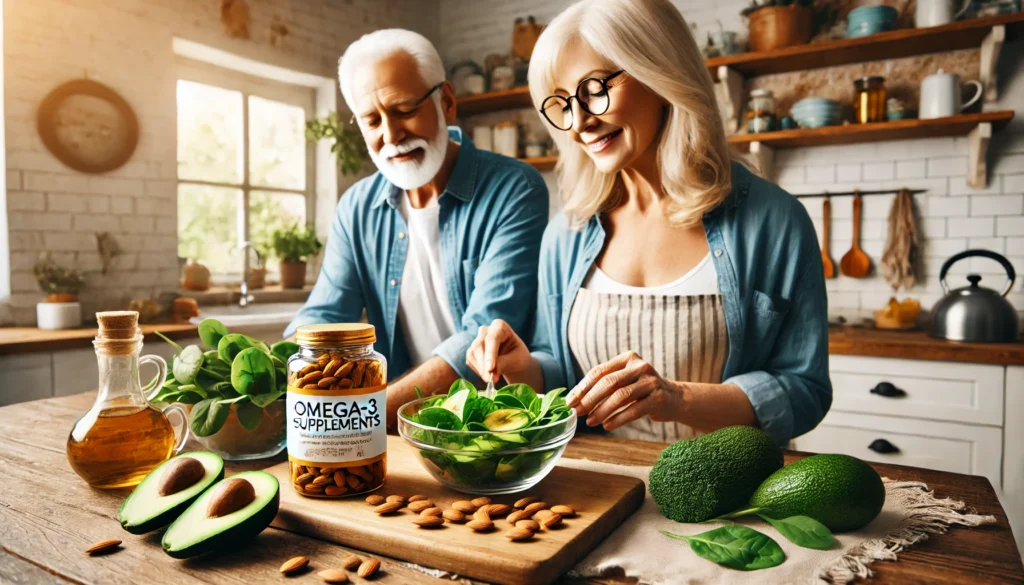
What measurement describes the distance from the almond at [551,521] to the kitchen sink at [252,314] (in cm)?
273

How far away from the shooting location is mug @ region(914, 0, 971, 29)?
3000 millimetres

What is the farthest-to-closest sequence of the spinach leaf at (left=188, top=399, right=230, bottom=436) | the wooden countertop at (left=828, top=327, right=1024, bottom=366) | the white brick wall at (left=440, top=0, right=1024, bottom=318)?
the white brick wall at (left=440, top=0, right=1024, bottom=318) → the wooden countertop at (left=828, top=327, right=1024, bottom=366) → the spinach leaf at (left=188, top=399, right=230, bottom=436)

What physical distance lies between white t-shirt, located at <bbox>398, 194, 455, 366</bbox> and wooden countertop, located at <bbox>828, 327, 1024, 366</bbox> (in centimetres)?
162

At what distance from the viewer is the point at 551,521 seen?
0.78 metres

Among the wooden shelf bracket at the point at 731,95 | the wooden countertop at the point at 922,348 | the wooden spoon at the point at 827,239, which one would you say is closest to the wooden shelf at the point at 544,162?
the wooden shelf bracket at the point at 731,95

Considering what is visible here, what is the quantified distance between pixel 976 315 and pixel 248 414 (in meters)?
2.76

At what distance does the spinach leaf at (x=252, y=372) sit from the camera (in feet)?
3.26

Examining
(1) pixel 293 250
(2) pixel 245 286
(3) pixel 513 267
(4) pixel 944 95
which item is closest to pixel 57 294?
(2) pixel 245 286

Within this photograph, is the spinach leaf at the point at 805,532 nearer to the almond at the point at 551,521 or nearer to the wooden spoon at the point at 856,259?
the almond at the point at 551,521

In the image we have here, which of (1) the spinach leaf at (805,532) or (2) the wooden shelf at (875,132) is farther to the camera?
(2) the wooden shelf at (875,132)

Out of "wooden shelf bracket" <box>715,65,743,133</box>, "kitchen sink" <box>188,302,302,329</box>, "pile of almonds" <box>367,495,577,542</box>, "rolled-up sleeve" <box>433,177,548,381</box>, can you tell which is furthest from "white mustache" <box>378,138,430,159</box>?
"wooden shelf bracket" <box>715,65,743,133</box>

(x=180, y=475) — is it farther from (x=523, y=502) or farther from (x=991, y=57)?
(x=991, y=57)

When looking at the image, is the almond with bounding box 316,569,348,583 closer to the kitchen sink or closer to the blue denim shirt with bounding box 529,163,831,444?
the blue denim shirt with bounding box 529,163,831,444

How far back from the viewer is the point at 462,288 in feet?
6.09
